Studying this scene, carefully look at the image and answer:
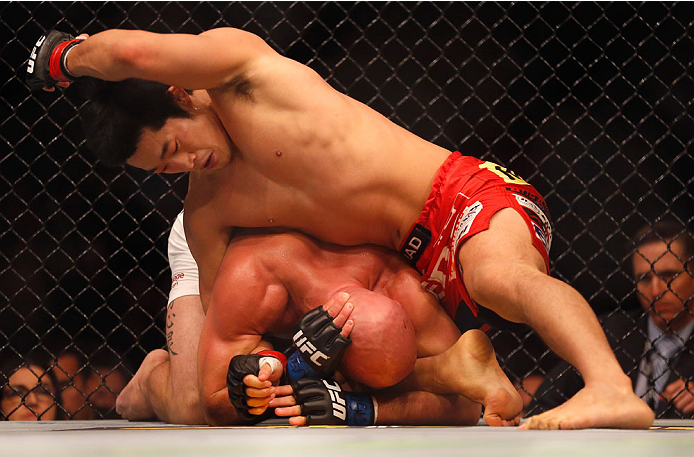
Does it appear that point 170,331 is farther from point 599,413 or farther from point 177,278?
point 599,413

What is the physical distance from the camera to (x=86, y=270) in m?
2.46

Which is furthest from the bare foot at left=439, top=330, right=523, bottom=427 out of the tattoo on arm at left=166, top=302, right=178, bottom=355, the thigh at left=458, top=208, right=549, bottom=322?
the tattoo on arm at left=166, top=302, right=178, bottom=355

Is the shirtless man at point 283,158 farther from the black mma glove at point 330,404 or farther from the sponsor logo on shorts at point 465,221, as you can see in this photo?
the black mma glove at point 330,404

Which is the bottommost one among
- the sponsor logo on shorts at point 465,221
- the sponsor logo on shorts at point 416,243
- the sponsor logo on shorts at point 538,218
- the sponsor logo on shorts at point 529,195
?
the sponsor logo on shorts at point 416,243

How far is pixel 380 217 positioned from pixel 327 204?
116mm

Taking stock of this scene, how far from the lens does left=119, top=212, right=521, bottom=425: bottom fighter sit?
1.26 m

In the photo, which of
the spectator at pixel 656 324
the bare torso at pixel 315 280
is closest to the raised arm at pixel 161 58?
the bare torso at pixel 315 280

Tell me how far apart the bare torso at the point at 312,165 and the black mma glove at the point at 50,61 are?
0.29m

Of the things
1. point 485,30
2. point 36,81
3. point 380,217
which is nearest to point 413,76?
point 485,30

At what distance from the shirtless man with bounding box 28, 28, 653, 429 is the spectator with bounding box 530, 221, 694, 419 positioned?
1.07 meters

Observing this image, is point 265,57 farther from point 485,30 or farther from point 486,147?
point 485,30

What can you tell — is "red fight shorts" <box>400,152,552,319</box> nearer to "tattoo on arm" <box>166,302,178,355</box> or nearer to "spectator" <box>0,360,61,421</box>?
"tattoo on arm" <box>166,302,178,355</box>

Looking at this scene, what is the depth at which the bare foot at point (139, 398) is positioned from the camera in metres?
1.72

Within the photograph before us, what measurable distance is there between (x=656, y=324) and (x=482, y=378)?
1.26 m
